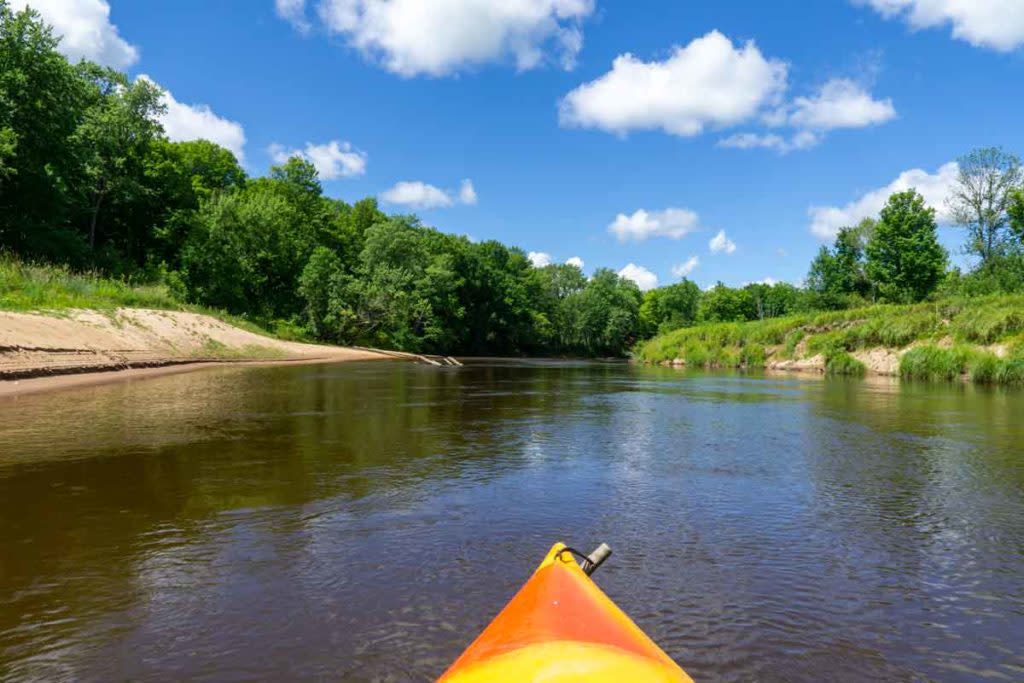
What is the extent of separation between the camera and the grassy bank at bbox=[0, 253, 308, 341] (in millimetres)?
23141

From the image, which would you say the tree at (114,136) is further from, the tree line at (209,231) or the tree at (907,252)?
the tree at (907,252)

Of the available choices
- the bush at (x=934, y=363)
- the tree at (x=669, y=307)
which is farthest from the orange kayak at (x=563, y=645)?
the tree at (x=669, y=307)

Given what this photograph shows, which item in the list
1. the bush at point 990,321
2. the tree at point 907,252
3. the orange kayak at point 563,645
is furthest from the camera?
the tree at point 907,252

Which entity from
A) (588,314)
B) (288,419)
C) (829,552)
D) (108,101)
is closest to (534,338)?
(588,314)

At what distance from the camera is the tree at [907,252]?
5597 cm

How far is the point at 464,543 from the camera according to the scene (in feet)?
17.7

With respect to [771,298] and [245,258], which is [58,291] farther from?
[771,298]

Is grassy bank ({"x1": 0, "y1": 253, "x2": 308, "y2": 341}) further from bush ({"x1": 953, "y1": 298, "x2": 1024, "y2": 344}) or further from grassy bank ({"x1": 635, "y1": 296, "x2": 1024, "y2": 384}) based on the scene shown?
bush ({"x1": 953, "y1": 298, "x2": 1024, "y2": 344})

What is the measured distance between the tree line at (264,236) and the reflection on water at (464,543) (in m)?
34.3

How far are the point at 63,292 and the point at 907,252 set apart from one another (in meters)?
66.1

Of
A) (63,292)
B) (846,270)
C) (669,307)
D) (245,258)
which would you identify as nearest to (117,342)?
(63,292)

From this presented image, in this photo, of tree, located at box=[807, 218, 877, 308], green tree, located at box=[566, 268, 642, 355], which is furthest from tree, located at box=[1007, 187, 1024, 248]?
green tree, located at box=[566, 268, 642, 355]

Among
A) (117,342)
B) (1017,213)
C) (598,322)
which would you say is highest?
(1017,213)

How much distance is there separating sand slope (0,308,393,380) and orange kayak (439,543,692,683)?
2029 centimetres
